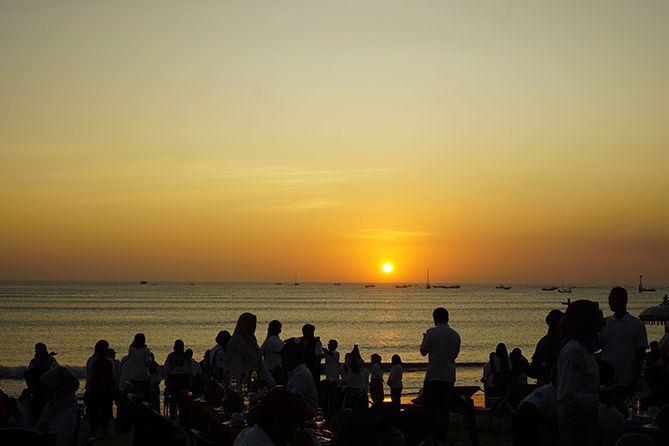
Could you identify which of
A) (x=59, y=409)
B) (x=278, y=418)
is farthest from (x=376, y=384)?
(x=278, y=418)

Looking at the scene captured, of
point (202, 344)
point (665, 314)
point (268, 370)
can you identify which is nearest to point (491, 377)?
point (268, 370)

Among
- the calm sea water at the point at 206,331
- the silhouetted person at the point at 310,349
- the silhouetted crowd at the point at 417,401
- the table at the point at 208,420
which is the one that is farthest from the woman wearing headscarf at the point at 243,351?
the calm sea water at the point at 206,331

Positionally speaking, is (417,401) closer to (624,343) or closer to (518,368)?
(518,368)

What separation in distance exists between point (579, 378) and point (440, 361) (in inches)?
183

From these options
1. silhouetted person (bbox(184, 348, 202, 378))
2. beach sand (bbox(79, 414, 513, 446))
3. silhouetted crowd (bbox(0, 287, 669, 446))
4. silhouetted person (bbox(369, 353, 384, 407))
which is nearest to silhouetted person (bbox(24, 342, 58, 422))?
silhouetted crowd (bbox(0, 287, 669, 446))

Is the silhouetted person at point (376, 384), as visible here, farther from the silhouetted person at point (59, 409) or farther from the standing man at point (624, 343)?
the silhouetted person at point (59, 409)

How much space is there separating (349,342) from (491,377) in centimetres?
5361

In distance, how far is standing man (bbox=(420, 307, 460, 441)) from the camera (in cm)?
1009

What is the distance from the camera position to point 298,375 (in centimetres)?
683

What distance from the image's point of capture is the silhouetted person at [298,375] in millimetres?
6812

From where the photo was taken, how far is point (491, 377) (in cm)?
1492

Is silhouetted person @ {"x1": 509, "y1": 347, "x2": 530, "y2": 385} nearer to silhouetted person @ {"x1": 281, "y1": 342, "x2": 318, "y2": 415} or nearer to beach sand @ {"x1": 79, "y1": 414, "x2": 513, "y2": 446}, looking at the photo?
beach sand @ {"x1": 79, "y1": 414, "x2": 513, "y2": 446}

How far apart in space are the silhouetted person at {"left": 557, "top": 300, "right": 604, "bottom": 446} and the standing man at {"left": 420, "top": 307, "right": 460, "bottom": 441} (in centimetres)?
439

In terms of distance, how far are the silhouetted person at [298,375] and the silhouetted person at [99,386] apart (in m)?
6.29
